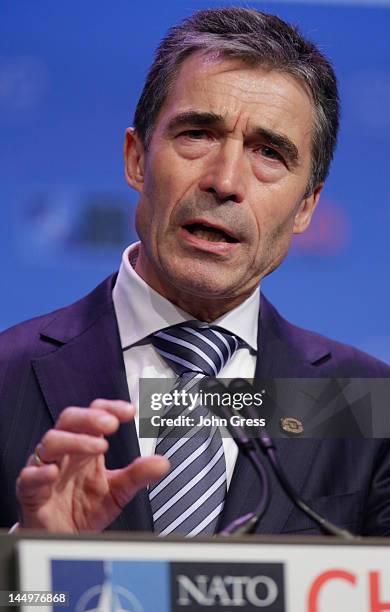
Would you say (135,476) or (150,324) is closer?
A: (135,476)

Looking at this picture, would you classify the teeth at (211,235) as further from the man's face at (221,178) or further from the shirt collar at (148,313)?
the shirt collar at (148,313)

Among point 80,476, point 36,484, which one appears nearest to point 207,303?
point 80,476

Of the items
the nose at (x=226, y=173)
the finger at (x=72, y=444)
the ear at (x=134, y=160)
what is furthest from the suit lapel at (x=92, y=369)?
the finger at (x=72, y=444)

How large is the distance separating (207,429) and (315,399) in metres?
0.29

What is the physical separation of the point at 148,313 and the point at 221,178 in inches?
13.1

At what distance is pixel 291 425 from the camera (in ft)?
6.89

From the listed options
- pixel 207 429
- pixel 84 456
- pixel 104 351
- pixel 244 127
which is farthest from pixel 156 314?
pixel 84 456

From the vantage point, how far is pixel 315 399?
7.10 ft

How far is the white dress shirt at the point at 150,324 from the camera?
81.6 inches

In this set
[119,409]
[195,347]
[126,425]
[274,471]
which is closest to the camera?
[119,409]

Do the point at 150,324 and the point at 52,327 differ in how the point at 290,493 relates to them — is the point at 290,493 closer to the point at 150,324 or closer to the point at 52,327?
the point at 150,324

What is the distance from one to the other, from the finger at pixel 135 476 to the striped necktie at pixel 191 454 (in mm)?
431

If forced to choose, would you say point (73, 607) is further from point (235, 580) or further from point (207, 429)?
point (207, 429)

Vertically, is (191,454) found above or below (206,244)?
below
